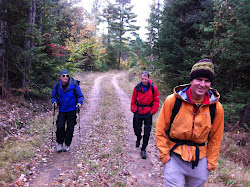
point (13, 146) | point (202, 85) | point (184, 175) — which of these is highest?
point (202, 85)

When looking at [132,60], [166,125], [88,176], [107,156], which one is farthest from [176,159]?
[132,60]

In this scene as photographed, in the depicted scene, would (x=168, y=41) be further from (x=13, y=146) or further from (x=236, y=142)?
(x=13, y=146)

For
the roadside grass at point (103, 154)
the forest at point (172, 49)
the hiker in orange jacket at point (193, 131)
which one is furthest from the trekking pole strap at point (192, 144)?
the forest at point (172, 49)

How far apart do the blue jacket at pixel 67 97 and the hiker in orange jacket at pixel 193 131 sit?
3697mm

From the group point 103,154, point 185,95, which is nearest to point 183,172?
point 185,95

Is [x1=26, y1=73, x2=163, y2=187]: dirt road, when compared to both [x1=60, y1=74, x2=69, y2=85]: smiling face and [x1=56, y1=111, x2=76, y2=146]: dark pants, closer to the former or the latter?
[x1=56, y1=111, x2=76, y2=146]: dark pants

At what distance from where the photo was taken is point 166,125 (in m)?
2.56

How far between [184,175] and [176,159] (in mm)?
255

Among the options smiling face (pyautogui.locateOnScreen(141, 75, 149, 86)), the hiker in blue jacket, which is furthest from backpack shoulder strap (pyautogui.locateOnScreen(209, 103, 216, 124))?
the hiker in blue jacket

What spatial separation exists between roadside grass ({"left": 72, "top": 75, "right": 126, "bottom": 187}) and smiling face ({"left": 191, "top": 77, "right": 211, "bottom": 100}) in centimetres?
292

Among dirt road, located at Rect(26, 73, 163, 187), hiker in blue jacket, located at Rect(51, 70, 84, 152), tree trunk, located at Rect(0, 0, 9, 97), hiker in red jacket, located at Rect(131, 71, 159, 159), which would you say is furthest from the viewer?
tree trunk, located at Rect(0, 0, 9, 97)

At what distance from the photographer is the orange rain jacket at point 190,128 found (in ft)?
7.81

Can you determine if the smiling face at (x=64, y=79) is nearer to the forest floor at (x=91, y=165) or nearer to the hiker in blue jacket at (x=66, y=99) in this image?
the hiker in blue jacket at (x=66, y=99)

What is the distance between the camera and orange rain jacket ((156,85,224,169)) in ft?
7.81
